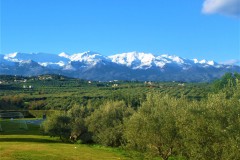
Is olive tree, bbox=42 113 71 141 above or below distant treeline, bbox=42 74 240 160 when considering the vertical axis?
below

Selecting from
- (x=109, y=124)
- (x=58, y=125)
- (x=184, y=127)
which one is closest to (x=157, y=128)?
(x=184, y=127)

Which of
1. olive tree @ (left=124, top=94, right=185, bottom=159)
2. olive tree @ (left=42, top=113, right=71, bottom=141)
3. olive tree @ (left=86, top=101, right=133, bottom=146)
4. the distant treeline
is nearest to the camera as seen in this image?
the distant treeline

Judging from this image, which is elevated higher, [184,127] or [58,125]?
[184,127]

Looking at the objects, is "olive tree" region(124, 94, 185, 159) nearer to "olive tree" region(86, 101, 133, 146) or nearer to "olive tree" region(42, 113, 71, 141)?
"olive tree" region(86, 101, 133, 146)

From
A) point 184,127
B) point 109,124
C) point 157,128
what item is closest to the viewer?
point 184,127

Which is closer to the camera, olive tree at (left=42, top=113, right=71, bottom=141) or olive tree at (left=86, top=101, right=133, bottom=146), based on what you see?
olive tree at (left=86, top=101, right=133, bottom=146)

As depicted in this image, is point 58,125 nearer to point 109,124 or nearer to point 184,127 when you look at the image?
point 109,124

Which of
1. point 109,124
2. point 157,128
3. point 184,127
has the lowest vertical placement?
point 109,124

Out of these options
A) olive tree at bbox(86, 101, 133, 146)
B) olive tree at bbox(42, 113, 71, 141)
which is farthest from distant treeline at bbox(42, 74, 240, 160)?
olive tree at bbox(42, 113, 71, 141)

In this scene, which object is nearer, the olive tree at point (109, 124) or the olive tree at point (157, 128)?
the olive tree at point (157, 128)

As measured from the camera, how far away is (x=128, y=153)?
2447 inches

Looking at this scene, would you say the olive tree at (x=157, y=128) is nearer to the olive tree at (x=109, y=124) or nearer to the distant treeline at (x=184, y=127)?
the distant treeline at (x=184, y=127)

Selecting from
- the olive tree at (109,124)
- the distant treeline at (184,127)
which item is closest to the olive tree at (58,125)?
the olive tree at (109,124)

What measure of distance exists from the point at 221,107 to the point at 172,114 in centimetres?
1128
